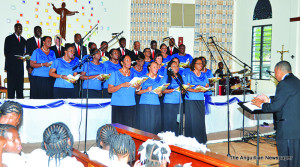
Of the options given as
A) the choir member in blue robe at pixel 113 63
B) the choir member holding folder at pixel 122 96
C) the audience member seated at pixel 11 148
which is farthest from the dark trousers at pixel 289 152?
the choir member in blue robe at pixel 113 63

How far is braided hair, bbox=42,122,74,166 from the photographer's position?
2.60 m

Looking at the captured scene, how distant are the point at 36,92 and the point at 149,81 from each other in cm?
311

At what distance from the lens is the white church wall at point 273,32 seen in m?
12.0

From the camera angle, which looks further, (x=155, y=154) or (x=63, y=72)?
(x=63, y=72)

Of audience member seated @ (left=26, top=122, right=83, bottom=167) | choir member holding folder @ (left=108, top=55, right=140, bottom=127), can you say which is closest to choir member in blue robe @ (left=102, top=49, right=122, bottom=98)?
choir member holding folder @ (left=108, top=55, right=140, bottom=127)

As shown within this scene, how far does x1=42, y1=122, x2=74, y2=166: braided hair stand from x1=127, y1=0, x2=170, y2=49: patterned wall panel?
1081cm

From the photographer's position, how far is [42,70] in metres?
7.51

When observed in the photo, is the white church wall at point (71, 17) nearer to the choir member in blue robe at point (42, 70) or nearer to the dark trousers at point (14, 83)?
the dark trousers at point (14, 83)

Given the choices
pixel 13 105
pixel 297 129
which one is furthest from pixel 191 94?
pixel 13 105

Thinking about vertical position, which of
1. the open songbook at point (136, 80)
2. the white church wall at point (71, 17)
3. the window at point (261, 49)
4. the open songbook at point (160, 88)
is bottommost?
the open songbook at point (160, 88)

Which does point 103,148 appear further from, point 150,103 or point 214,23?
point 214,23

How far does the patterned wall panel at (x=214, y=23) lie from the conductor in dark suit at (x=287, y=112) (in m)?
9.62

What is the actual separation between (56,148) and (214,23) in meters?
12.4

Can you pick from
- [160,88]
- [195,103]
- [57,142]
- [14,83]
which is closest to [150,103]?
[160,88]
